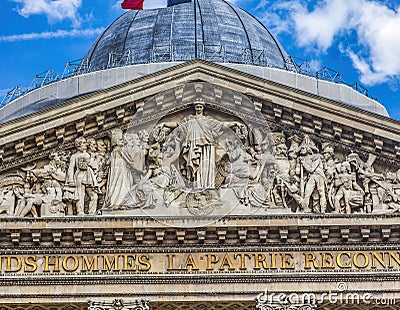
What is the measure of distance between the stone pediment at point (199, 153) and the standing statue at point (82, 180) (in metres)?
0.03

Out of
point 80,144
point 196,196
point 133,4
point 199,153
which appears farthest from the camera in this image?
point 133,4

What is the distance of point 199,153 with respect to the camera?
28.2 m

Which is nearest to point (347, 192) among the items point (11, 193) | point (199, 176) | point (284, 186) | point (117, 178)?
point (284, 186)

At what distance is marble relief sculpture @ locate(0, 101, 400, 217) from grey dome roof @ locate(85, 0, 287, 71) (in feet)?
44.2

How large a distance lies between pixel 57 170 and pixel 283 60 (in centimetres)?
1798

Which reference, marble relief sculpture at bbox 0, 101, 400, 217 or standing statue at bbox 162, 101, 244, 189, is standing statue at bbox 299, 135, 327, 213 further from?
standing statue at bbox 162, 101, 244, 189

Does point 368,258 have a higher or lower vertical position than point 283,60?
lower

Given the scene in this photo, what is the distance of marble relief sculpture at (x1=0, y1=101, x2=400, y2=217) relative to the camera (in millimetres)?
27922

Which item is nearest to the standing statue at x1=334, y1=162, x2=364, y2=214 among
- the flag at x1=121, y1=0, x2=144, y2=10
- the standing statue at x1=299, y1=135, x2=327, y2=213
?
the standing statue at x1=299, y1=135, x2=327, y2=213

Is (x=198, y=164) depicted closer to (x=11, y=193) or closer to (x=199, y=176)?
(x=199, y=176)

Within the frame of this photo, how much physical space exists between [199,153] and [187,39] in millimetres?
15916

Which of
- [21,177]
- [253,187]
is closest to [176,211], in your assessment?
[253,187]

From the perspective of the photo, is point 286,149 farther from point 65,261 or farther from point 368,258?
point 65,261

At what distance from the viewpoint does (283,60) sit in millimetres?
44812
